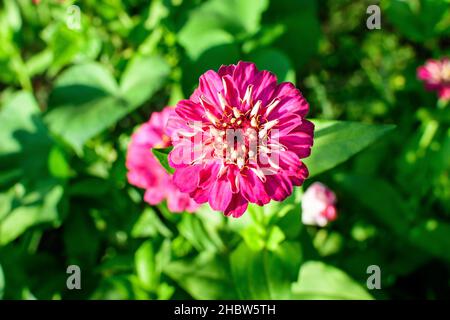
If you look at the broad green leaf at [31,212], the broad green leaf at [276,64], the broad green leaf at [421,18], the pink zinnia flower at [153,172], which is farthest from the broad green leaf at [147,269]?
the broad green leaf at [421,18]

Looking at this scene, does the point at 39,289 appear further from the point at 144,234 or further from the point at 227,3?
the point at 227,3

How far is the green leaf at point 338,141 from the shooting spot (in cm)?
76

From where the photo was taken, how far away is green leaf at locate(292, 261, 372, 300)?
95 centimetres

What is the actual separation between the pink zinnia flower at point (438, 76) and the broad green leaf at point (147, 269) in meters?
0.98

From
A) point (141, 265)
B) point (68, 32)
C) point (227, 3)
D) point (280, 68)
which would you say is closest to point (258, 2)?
point (227, 3)

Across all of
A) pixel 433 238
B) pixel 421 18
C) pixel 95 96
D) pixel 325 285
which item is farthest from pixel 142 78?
pixel 421 18

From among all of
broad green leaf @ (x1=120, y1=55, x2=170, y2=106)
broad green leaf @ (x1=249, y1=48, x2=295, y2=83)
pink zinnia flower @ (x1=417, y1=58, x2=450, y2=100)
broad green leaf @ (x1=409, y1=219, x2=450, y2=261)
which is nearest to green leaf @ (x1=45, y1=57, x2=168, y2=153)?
broad green leaf @ (x1=120, y1=55, x2=170, y2=106)

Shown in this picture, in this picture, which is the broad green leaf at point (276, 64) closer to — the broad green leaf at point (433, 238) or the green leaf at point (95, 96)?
the green leaf at point (95, 96)

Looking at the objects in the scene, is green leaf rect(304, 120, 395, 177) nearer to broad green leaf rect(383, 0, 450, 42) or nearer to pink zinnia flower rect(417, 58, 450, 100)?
pink zinnia flower rect(417, 58, 450, 100)

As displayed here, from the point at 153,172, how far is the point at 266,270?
32 cm

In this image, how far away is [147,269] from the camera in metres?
1.02

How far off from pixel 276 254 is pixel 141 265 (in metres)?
0.33

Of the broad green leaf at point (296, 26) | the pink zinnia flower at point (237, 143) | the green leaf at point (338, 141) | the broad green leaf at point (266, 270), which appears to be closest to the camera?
the pink zinnia flower at point (237, 143)

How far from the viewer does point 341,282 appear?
3.20ft
